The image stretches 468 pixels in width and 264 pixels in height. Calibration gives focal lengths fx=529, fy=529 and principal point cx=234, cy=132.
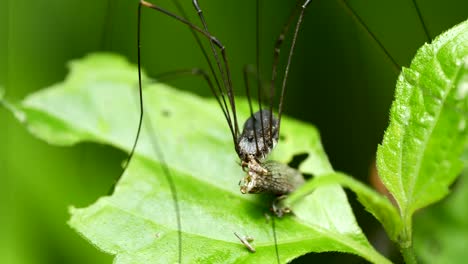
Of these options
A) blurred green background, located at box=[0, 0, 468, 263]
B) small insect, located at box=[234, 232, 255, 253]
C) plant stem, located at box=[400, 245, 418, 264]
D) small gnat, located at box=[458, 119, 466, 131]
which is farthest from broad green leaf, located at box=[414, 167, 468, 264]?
blurred green background, located at box=[0, 0, 468, 263]

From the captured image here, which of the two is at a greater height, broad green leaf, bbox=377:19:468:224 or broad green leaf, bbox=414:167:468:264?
broad green leaf, bbox=377:19:468:224

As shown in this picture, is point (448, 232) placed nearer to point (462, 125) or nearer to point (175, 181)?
point (462, 125)

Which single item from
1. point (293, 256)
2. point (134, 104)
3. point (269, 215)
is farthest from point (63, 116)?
point (293, 256)

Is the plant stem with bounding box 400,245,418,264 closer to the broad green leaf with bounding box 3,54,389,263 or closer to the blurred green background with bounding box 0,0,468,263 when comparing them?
the broad green leaf with bounding box 3,54,389,263

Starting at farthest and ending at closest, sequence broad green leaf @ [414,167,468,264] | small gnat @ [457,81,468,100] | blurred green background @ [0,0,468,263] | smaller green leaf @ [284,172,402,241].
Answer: blurred green background @ [0,0,468,263] < broad green leaf @ [414,167,468,264] < small gnat @ [457,81,468,100] < smaller green leaf @ [284,172,402,241]

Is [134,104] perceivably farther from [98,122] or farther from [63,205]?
[63,205]

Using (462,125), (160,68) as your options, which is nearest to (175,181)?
(462,125)

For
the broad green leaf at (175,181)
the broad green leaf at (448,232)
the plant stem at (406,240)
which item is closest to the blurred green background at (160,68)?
the broad green leaf at (175,181)

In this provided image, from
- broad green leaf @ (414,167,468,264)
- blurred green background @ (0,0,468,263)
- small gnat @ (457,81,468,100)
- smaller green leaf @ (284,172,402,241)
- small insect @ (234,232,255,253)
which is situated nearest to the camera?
smaller green leaf @ (284,172,402,241)
